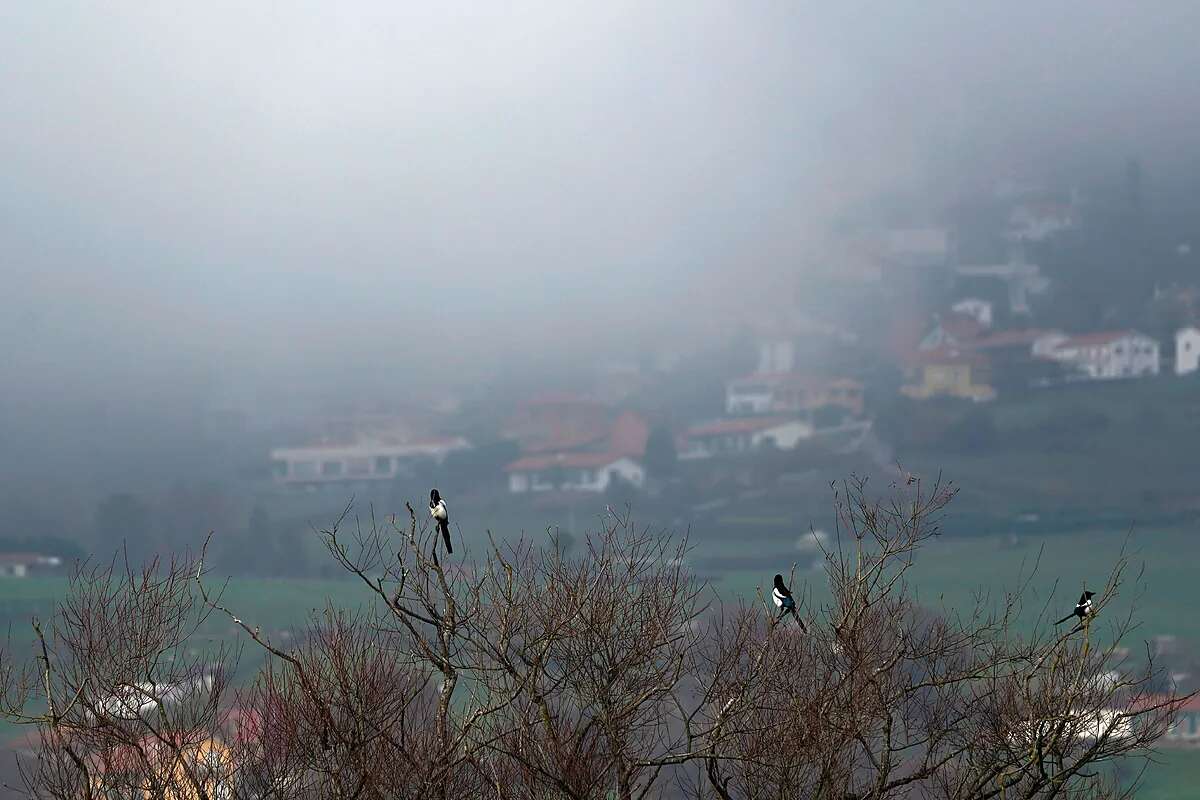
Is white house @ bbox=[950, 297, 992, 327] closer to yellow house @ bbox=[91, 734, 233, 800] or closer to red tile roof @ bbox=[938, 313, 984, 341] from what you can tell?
red tile roof @ bbox=[938, 313, 984, 341]

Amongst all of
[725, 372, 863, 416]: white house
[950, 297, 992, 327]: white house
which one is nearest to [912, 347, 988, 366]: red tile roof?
[950, 297, 992, 327]: white house

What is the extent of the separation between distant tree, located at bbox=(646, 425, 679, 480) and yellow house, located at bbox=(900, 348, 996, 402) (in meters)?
15.0

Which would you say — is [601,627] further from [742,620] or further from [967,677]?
[967,677]

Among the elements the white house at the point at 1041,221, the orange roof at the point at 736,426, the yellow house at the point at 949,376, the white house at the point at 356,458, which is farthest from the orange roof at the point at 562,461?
the white house at the point at 1041,221

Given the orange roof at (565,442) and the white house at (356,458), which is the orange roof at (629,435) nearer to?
the orange roof at (565,442)

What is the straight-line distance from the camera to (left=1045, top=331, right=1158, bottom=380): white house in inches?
3305

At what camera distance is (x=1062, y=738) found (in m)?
6.55

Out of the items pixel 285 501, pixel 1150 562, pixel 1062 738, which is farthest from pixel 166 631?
pixel 285 501

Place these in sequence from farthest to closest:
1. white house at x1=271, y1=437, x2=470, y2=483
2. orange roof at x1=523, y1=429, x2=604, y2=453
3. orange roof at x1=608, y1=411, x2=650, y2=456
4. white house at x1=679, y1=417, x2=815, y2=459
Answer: orange roof at x1=608, y1=411, x2=650, y2=456 → orange roof at x1=523, y1=429, x2=604, y2=453 → white house at x1=679, y1=417, x2=815, y2=459 → white house at x1=271, y1=437, x2=470, y2=483

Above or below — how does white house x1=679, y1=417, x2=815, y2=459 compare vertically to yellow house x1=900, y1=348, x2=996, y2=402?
below

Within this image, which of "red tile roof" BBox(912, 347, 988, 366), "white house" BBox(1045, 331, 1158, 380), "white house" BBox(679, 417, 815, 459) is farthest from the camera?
"red tile roof" BBox(912, 347, 988, 366)

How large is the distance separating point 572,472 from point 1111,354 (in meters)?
35.2

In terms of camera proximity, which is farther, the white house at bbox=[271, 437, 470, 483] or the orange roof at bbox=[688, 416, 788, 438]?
the orange roof at bbox=[688, 416, 788, 438]

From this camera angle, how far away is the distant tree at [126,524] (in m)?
68.6
